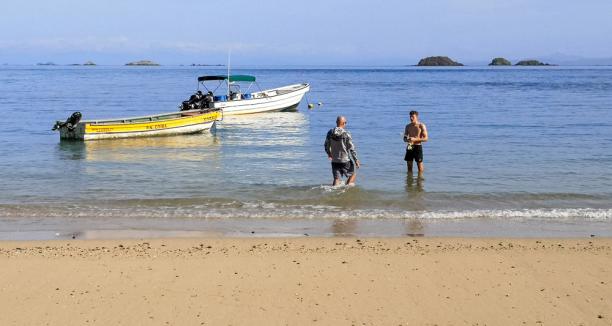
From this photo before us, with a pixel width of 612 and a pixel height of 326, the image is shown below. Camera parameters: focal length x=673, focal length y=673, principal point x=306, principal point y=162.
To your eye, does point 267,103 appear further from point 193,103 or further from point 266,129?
point 266,129

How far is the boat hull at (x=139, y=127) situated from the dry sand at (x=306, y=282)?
15.1 metres

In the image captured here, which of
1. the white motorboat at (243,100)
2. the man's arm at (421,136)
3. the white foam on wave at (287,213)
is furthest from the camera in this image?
the white motorboat at (243,100)

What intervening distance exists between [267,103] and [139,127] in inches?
485

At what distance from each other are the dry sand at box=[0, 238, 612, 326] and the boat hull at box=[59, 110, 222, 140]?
1510 centimetres

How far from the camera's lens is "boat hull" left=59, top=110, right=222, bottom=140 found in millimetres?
23125

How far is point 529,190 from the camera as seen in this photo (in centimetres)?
1334

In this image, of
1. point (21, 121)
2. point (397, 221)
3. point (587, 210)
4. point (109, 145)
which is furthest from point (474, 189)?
point (21, 121)

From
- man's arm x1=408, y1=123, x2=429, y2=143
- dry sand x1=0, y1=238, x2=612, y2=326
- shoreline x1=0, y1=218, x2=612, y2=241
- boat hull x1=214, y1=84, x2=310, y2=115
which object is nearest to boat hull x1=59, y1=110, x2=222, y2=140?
boat hull x1=214, y1=84, x2=310, y2=115

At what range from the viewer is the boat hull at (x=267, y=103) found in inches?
1315

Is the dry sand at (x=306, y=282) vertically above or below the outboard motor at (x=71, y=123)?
below

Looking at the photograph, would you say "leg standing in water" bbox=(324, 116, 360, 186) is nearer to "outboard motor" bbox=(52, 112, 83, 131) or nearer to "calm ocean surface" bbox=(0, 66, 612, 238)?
"calm ocean surface" bbox=(0, 66, 612, 238)

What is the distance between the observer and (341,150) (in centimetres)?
1261

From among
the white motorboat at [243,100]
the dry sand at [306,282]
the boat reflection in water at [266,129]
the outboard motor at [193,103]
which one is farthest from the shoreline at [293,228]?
the white motorboat at [243,100]

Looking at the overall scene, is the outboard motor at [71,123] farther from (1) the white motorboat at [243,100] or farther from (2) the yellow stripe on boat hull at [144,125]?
(1) the white motorboat at [243,100]
